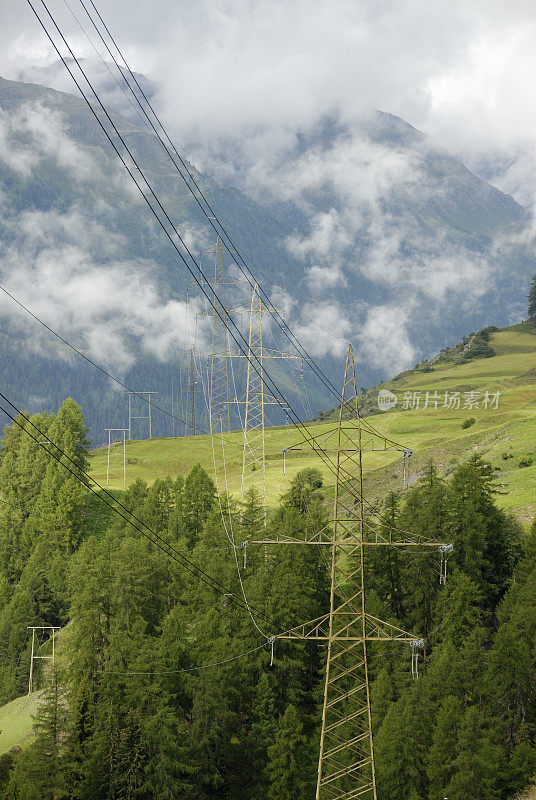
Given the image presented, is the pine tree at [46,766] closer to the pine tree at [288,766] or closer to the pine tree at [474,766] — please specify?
the pine tree at [288,766]

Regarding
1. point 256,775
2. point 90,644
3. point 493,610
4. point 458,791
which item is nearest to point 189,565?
point 90,644

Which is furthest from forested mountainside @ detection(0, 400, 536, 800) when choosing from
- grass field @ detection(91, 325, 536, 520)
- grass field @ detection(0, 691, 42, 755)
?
grass field @ detection(91, 325, 536, 520)

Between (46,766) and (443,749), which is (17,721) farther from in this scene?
(443,749)

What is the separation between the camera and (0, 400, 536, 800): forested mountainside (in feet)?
198

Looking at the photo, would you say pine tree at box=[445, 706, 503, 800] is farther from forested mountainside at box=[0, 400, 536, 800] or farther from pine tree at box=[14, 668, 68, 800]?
pine tree at box=[14, 668, 68, 800]

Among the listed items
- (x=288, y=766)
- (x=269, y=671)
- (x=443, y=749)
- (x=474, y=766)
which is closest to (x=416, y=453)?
(x=269, y=671)

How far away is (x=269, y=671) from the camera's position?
72.5 m

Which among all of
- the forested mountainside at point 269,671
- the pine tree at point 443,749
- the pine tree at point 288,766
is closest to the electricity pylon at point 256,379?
the forested mountainside at point 269,671

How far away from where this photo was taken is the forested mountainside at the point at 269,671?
198 ft

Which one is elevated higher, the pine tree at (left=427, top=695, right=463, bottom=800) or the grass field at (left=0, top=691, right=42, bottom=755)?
the pine tree at (left=427, top=695, right=463, bottom=800)

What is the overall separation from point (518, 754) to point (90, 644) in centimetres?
4220

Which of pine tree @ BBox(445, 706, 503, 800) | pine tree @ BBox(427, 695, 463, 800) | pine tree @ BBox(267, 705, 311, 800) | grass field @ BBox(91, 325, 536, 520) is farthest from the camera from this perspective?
grass field @ BBox(91, 325, 536, 520)

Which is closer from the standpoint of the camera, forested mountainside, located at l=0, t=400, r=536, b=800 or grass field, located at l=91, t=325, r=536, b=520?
forested mountainside, located at l=0, t=400, r=536, b=800

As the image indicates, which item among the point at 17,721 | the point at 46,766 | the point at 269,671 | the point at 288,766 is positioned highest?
the point at 269,671
